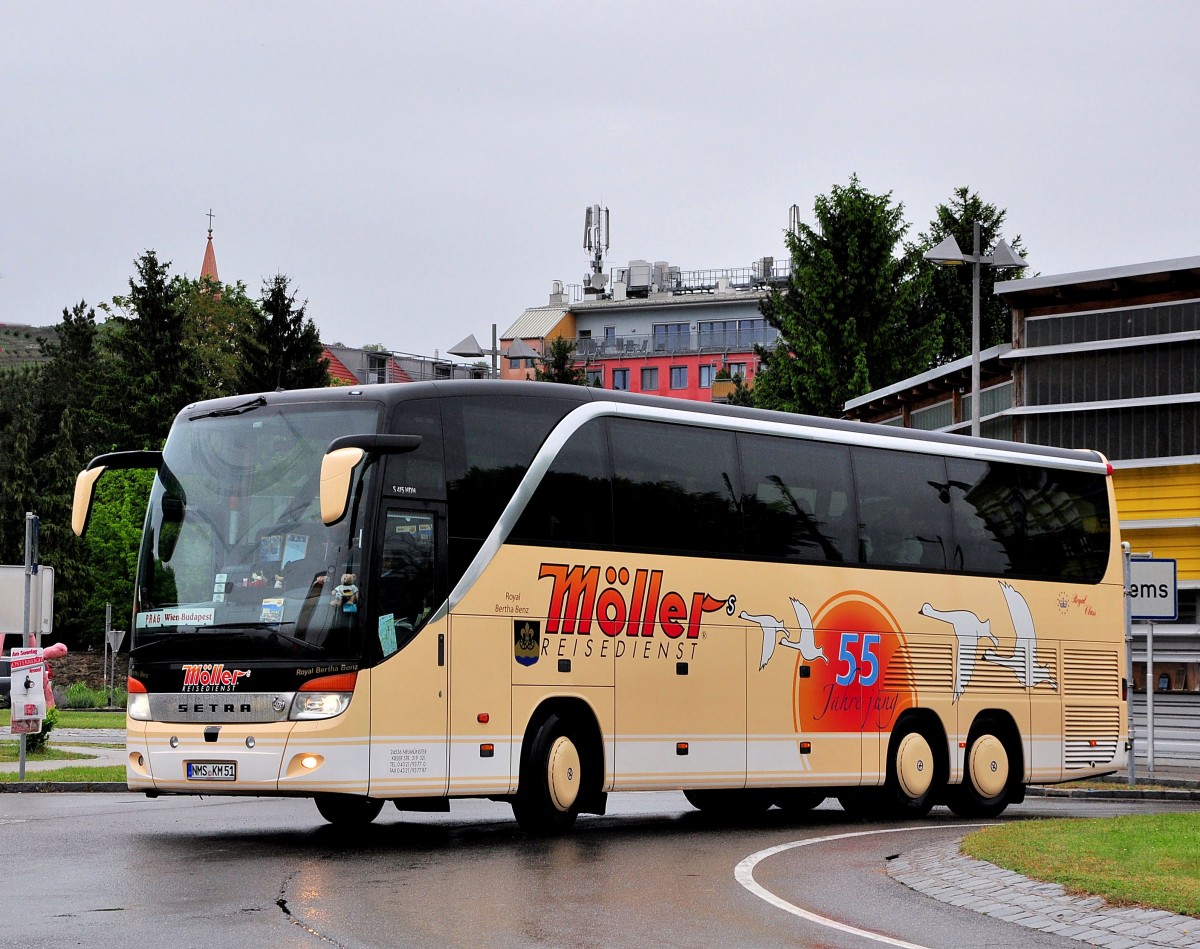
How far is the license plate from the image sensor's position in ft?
49.4

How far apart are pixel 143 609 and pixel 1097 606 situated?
12.1 m

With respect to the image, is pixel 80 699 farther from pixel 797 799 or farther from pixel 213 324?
pixel 797 799

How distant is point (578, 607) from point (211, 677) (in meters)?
3.39

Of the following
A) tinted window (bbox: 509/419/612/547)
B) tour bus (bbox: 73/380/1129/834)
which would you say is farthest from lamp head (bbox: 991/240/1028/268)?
tinted window (bbox: 509/419/612/547)

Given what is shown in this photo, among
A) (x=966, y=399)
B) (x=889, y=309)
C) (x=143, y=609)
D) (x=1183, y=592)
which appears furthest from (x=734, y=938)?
(x=889, y=309)

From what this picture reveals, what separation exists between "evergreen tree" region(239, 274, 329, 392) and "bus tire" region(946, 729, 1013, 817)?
Result: 6239 cm

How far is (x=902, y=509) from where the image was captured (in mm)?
20609

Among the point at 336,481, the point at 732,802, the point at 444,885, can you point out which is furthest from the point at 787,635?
the point at 444,885

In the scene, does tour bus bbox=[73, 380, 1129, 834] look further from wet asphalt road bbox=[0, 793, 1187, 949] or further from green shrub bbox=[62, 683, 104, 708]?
green shrub bbox=[62, 683, 104, 708]

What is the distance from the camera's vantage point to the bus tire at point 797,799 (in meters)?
20.0

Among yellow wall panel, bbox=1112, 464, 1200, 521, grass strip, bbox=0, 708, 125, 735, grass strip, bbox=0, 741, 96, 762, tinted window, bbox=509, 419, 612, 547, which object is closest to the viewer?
tinted window, bbox=509, 419, 612, 547

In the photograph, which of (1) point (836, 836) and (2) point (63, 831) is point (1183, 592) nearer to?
(1) point (836, 836)

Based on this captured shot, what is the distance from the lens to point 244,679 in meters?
15.2

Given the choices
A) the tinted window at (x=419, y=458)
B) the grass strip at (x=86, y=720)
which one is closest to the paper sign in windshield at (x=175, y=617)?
the tinted window at (x=419, y=458)
